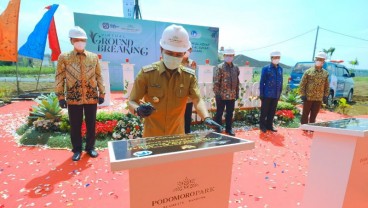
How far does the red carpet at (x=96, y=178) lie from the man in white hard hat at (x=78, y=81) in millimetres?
460

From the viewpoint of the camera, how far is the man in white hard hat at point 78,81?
3.20m

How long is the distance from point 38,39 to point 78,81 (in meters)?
6.22

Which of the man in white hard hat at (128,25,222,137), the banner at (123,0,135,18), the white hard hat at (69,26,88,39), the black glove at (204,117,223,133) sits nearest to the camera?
the black glove at (204,117,223,133)

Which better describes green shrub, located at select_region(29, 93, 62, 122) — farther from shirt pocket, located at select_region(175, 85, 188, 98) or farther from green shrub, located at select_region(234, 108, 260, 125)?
green shrub, located at select_region(234, 108, 260, 125)

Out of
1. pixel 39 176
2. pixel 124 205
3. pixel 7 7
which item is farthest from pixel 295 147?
pixel 7 7

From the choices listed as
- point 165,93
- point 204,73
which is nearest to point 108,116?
point 165,93

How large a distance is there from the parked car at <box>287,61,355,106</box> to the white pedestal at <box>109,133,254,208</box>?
910 centimetres

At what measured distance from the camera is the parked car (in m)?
8.91

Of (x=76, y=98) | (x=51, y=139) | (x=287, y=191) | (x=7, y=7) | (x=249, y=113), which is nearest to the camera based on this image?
(x=287, y=191)

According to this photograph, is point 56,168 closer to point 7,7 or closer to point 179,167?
point 179,167

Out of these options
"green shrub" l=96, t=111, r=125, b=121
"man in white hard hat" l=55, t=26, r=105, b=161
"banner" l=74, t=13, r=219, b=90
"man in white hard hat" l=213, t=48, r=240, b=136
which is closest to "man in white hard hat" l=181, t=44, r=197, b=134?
"man in white hard hat" l=213, t=48, r=240, b=136

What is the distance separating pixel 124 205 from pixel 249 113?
4.65m

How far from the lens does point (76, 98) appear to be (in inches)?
130

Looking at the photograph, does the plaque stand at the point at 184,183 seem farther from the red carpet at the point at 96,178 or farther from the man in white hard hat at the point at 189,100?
the man in white hard hat at the point at 189,100
